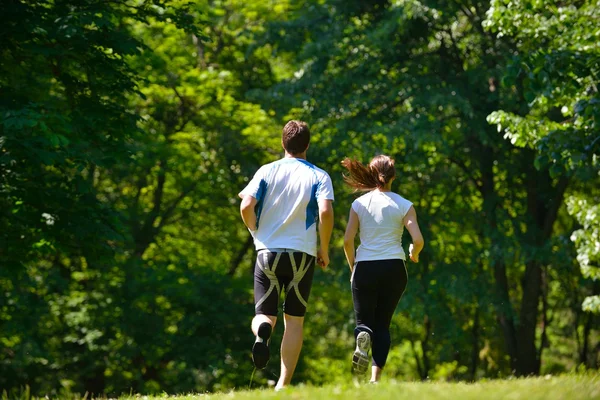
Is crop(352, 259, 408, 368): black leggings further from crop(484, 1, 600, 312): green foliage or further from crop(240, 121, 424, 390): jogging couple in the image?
crop(484, 1, 600, 312): green foliage

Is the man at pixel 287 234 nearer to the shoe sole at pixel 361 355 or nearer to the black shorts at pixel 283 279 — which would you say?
the black shorts at pixel 283 279

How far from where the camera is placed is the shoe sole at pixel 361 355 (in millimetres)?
6477

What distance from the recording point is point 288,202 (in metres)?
6.44

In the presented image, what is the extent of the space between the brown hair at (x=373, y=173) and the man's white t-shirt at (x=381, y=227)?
14 centimetres

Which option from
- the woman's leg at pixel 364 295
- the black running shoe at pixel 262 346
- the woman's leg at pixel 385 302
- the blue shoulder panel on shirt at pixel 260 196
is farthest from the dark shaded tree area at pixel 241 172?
the black running shoe at pixel 262 346

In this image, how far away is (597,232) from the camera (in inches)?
563

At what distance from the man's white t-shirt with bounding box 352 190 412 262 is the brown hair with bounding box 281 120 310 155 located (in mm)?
853

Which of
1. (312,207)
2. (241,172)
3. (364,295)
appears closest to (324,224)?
(312,207)

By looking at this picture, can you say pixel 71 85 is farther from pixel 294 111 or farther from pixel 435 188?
pixel 435 188

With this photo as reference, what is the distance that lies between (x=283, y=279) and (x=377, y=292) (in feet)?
3.17

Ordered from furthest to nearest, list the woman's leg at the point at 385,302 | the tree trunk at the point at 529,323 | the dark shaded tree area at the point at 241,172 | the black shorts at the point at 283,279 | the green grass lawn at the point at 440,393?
the tree trunk at the point at 529,323 < the dark shaded tree area at the point at 241,172 < the woman's leg at the point at 385,302 < the black shorts at the point at 283,279 < the green grass lawn at the point at 440,393

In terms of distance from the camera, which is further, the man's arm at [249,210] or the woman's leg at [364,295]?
the woman's leg at [364,295]

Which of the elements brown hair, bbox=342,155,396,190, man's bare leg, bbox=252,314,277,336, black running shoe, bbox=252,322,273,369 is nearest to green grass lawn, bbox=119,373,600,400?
black running shoe, bbox=252,322,273,369

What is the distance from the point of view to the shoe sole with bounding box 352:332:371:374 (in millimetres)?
6477
